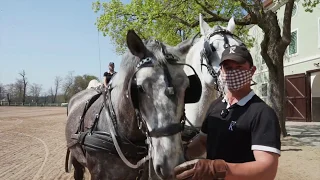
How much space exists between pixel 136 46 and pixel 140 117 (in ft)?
1.96

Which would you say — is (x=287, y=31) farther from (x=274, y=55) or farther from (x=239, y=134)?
(x=239, y=134)

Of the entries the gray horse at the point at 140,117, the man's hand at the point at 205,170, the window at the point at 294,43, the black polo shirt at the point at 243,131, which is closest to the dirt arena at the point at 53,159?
the gray horse at the point at 140,117

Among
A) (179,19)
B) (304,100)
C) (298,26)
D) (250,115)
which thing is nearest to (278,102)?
(179,19)

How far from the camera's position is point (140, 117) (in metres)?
2.45

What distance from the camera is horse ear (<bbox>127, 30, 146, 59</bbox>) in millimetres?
2480

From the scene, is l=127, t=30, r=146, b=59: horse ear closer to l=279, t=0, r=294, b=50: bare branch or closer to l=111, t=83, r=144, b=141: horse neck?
l=111, t=83, r=144, b=141: horse neck

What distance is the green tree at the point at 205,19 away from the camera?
1129 cm

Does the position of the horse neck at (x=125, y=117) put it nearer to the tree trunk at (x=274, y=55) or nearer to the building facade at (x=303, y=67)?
the tree trunk at (x=274, y=55)

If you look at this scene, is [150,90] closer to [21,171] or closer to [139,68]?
[139,68]

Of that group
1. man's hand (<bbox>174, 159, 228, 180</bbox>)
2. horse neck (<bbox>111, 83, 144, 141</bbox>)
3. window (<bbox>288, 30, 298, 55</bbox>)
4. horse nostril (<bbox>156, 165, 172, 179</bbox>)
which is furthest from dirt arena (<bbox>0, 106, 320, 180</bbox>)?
window (<bbox>288, 30, 298, 55</bbox>)

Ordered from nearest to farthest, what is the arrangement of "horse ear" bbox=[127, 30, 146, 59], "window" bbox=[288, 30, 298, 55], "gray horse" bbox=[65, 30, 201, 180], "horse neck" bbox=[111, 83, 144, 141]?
"gray horse" bbox=[65, 30, 201, 180], "horse ear" bbox=[127, 30, 146, 59], "horse neck" bbox=[111, 83, 144, 141], "window" bbox=[288, 30, 298, 55]

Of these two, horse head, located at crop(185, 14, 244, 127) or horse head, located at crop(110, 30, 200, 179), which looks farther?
horse head, located at crop(185, 14, 244, 127)

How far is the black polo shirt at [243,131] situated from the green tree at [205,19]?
974 centimetres

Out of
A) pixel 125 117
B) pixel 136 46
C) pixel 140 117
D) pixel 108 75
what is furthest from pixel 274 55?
pixel 140 117
